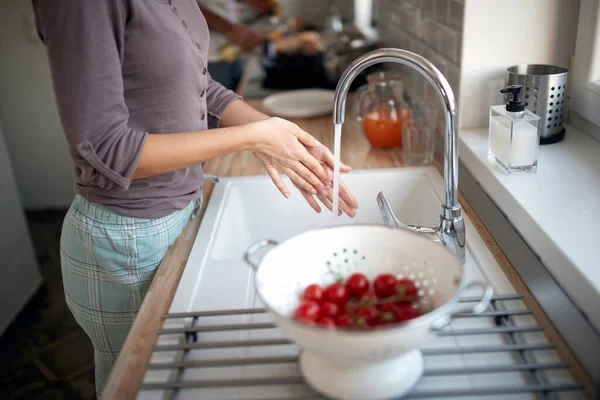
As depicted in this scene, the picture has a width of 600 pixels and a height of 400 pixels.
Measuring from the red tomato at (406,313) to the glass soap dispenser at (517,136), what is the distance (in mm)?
508

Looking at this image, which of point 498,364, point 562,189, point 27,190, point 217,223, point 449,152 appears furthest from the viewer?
point 27,190

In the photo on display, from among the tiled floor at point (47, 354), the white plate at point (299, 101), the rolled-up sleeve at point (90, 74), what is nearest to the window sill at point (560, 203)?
the rolled-up sleeve at point (90, 74)

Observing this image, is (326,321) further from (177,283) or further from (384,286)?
(177,283)

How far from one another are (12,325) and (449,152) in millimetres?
2114

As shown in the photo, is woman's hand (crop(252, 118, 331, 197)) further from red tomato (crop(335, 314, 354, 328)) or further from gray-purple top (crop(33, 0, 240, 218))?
red tomato (crop(335, 314, 354, 328))

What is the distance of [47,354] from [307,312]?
74.0 inches

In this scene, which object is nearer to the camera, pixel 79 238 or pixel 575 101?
pixel 79 238

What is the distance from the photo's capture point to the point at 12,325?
243cm

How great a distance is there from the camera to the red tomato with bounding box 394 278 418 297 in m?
0.73

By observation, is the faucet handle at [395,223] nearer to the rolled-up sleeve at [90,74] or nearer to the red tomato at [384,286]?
the red tomato at [384,286]

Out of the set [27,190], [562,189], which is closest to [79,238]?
[562,189]

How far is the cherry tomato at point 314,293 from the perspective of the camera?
2.42 ft

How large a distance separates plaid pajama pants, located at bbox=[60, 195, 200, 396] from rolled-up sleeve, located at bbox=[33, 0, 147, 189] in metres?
0.23

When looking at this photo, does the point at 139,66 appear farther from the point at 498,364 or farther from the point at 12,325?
the point at 12,325
